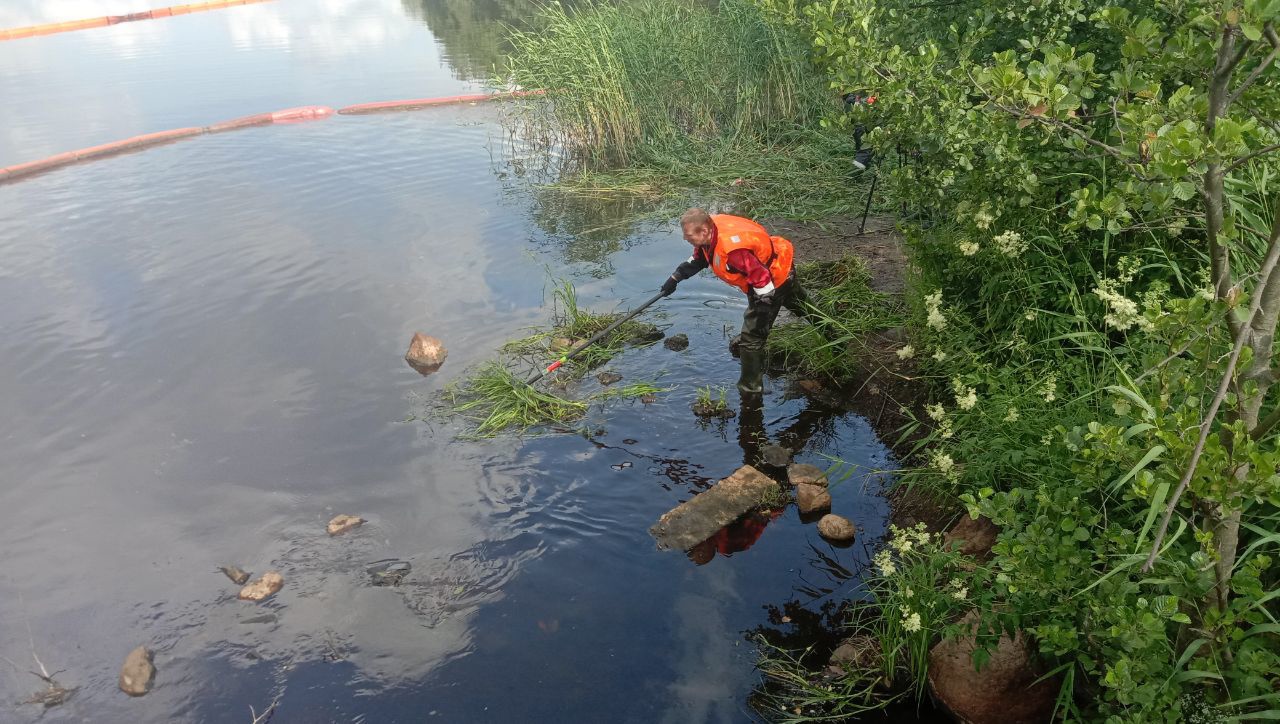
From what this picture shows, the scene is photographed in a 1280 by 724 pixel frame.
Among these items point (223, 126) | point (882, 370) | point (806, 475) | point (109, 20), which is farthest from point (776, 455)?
point (109, 20)

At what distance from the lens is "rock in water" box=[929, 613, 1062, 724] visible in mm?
3334

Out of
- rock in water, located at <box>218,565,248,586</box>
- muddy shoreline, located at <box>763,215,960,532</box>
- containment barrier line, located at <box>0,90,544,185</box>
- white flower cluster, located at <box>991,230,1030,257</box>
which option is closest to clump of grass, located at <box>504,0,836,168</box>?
containment barrier line, located at <box>0,90,544,185</box>

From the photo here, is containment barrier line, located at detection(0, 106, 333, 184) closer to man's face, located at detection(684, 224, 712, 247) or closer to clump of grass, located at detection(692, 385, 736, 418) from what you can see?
man's face, located at detection(684, 224, 712, 247)

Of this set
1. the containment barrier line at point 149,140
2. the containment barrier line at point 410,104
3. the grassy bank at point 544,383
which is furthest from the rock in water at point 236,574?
the containment barrier line at point 410,104

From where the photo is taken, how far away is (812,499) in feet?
16.6

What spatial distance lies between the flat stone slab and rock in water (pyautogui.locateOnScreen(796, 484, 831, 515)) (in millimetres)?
200

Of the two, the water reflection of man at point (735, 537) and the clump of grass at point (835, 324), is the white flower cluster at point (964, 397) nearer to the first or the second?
the water reflection of man at point (735, 537)

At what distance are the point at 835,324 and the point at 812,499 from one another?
5.49ft

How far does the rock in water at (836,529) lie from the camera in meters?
4.79

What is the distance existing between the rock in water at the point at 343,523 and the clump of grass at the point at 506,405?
1.14 m

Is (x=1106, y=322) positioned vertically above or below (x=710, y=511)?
above

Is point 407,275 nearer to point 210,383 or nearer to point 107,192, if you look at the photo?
point 210,383

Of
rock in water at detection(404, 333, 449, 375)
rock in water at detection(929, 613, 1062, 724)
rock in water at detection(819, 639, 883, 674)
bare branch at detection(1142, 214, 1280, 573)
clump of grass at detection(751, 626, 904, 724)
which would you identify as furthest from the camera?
rock in water at detection(404, 333, 449, 375)

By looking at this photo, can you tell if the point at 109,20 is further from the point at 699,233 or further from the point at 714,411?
the point at 714,411
